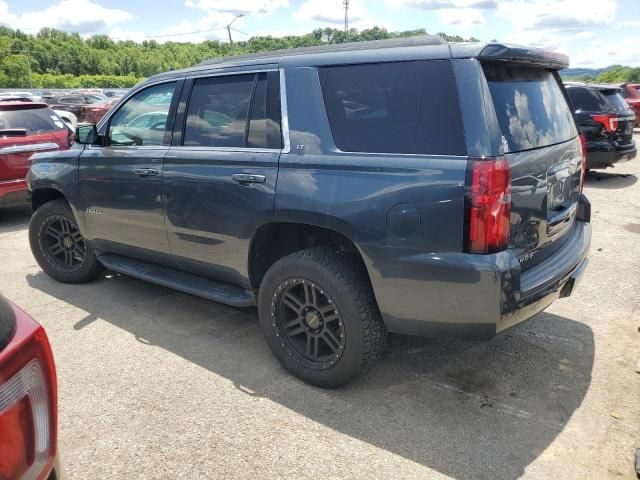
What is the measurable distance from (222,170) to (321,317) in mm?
1156

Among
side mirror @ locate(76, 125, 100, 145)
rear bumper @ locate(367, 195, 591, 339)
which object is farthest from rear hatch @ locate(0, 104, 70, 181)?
rear bumper @ locate(367, 195, 591, 339)

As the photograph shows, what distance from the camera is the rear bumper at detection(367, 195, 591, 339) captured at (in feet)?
8.28

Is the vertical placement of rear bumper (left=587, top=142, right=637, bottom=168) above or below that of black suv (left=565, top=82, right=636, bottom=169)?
below

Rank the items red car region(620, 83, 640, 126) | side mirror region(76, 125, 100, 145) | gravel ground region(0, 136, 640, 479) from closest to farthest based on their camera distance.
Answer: gravel ground region(0, 136, 640, 479) < side mirror region(76, 125, 100, 145) < red car region(620, 83, 640, 126)

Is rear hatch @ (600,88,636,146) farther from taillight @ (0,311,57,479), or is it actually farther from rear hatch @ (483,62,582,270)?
taillight @ (0,311,57,479)

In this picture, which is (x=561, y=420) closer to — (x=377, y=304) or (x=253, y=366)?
(x=377, y=304)

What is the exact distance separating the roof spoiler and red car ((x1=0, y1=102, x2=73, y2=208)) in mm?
5959

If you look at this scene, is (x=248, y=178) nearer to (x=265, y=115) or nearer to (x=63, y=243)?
(x=265, y=115)

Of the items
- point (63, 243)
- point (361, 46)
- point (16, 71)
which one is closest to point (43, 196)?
point (63, 243)

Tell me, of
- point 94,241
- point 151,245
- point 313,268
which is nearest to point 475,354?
point 313,268

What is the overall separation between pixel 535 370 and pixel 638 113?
17.1m

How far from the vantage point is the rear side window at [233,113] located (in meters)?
3.32

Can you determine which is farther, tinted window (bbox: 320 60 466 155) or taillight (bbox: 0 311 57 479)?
tinted window (bbox: 320 60 466 155)

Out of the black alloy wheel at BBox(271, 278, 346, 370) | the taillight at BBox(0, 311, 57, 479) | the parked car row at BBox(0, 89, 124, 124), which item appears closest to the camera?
A: the taillight at BBox(0, 311, 57, 479)
